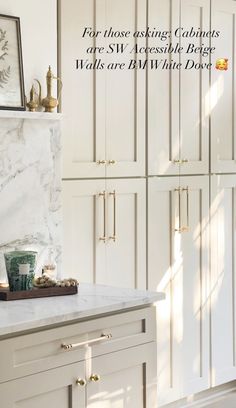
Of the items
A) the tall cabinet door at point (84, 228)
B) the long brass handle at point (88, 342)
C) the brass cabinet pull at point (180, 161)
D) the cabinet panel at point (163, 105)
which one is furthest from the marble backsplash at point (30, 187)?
the brass cabinet pull at point (180, 161)

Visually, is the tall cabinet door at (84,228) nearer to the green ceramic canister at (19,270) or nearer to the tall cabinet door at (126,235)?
the tall cabinet door at (126,235)

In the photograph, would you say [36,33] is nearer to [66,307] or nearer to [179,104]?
[179,104]

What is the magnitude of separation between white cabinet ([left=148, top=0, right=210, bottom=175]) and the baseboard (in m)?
1.28

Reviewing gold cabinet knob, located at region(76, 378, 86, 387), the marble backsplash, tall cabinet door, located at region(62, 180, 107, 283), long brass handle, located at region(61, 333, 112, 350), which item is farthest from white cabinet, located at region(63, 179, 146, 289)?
gold cabinet knob, located at region(76, 378, 86, 387)

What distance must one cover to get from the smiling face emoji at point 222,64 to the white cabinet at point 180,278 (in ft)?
2.11

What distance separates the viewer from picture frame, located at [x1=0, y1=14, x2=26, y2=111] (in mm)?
3064

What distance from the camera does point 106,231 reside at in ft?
12.1

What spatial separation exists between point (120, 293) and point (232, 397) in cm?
178

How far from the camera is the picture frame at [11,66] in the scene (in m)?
3.06

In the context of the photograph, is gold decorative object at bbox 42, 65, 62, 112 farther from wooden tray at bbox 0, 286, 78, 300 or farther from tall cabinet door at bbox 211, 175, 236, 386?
tall cabinet door at bbox 211, 175, 236, 386

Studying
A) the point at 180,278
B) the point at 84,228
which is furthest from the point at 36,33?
the point at 180,278

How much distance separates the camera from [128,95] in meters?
3.78

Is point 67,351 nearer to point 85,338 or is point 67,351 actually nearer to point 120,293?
point 85,338

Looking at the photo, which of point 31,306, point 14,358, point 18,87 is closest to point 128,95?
point 18,87
